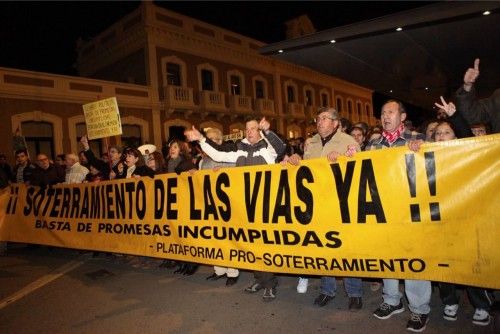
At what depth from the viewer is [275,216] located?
13.1 ft

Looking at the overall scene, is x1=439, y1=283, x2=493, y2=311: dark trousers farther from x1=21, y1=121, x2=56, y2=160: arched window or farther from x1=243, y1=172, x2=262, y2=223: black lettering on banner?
x1=21, y1=121, x2=56, y2=160: arched window

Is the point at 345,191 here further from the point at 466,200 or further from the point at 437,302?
the point at 437,302

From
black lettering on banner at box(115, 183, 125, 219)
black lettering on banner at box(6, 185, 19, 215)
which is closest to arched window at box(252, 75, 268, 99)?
black lettering on banner at box(6, 185, 19, 215)

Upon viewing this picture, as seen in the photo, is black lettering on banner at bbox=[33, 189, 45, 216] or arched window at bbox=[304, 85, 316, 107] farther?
arched window at bbox=[304, 85, 316, 107]

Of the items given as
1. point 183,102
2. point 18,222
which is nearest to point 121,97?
point 183,102

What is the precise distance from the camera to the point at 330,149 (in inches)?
157

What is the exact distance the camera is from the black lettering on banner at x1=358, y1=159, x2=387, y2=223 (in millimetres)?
3404

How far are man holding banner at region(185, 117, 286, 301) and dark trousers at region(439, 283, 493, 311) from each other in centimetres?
176

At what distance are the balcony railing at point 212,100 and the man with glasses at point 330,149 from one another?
18051mm

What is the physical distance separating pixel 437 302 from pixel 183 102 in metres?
18.4

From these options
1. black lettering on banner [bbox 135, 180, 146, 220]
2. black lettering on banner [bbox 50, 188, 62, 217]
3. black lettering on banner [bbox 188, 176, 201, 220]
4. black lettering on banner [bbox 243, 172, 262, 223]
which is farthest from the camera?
black lettering on banner [bbox 50, 188, 62, 217]

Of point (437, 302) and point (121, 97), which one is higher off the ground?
point (121, 97)

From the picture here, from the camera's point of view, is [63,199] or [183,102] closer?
[63,199]

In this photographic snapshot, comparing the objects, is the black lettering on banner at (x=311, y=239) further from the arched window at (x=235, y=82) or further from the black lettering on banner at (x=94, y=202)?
the arched window at (x=235, y=82)
